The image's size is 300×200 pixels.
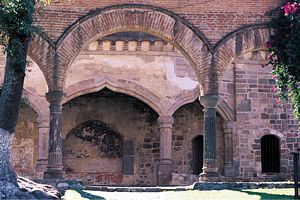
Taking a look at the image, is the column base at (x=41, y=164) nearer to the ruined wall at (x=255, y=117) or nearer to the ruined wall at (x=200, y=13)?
the ruined wall at (x=200, y=13)

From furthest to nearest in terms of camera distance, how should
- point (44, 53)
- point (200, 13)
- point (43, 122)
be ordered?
point (43, 122) → point (200, 13) → point (44, 53)

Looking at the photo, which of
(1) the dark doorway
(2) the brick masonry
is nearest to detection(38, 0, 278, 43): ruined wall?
(2) the brick masonry

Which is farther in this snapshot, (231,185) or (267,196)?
(231,185)

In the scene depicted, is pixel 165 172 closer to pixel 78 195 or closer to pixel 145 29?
pixel 145 29

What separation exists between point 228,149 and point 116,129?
3736 mm

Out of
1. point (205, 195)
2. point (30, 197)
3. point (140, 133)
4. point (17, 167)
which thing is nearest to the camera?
point (30, 197)

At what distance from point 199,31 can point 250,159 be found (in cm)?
663

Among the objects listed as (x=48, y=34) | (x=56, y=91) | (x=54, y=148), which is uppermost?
(x=48, y=34)

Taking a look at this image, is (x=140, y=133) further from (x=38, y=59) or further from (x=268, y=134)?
(x=38, y=59)

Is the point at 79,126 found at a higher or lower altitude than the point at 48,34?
lower

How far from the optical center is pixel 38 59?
14719 millimetres

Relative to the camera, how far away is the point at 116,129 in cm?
2152

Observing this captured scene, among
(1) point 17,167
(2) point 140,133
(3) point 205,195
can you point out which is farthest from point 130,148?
(3) point 205,195

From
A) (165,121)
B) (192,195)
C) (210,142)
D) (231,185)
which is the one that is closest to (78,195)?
(192,195)
